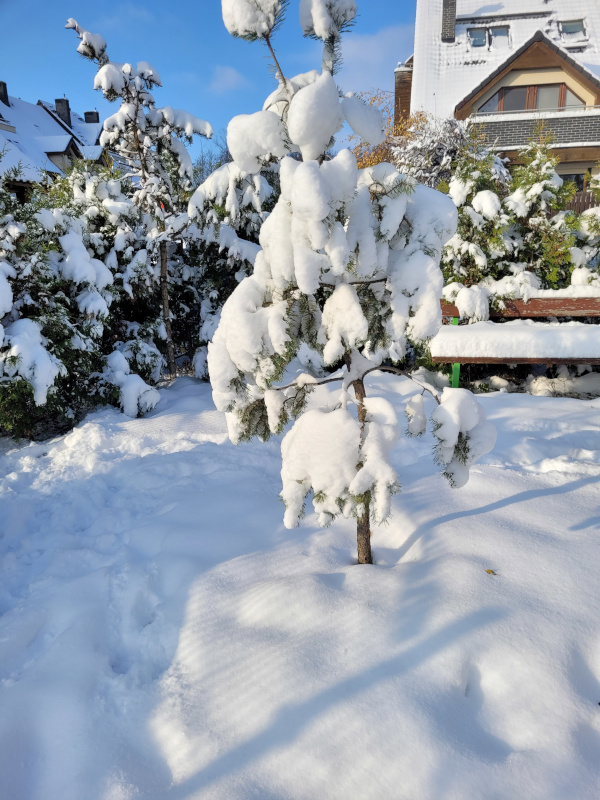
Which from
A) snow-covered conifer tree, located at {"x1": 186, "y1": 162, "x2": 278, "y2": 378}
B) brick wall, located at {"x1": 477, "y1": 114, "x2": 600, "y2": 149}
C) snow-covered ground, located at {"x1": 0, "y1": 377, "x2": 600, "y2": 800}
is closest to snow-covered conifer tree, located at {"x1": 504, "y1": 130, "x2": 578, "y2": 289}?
snow-covered conifer tree, located at {"x1": 186, "y1": 162, "x2": 278, "y2": 378}

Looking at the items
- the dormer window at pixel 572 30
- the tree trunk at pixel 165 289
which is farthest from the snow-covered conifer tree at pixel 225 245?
the dormer window at pixel 572 30

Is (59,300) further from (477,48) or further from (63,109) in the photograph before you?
(63,109)

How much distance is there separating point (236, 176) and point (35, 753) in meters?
3.15

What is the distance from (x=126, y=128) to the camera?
6559 millimetres

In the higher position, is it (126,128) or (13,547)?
(126,128)

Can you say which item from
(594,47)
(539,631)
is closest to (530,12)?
(594,47)

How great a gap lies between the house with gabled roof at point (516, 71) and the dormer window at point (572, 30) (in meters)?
0.03

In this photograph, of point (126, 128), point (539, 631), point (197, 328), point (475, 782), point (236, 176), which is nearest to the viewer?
point (475, 782)

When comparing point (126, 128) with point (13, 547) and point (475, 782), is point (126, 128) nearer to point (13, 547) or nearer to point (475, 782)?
point (13, 547)

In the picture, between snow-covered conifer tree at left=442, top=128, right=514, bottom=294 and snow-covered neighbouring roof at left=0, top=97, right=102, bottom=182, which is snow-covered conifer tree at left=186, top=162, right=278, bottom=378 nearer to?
snow-covered conifer tree at left=442, top=128, right=514, bottom=294

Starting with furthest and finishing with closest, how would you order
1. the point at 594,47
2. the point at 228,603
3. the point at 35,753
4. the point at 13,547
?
1. the point at 594,47
2. the point at 13,547
3. the point at 228,603
4. the point at 35,753

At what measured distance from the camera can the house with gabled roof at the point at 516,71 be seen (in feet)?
50.7

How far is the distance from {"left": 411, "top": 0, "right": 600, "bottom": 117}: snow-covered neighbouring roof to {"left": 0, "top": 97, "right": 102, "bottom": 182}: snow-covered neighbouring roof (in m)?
12.6

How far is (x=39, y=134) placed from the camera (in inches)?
954
